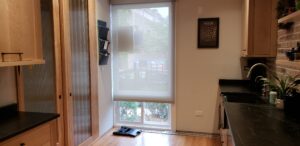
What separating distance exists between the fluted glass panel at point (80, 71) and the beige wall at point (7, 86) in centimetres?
91

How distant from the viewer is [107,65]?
4.17 meters

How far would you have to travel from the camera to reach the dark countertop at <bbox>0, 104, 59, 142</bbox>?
1.63 m

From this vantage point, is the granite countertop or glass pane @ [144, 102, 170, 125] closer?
the granite countertop

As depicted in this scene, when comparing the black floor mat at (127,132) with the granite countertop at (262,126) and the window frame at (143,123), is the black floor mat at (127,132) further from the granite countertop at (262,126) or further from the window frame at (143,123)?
the granite countertop at (262,126)

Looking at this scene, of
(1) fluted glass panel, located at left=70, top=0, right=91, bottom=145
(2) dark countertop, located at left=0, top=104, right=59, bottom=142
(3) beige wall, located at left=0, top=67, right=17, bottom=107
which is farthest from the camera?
(1) fluted glass panel, located at left=70, top=0, right=91, bottom=145

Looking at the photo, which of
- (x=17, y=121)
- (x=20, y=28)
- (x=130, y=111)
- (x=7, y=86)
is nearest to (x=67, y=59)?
(x=7, y=86)

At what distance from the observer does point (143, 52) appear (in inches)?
166

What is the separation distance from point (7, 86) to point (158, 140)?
2371 mm

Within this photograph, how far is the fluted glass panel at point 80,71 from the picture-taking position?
3143 mm

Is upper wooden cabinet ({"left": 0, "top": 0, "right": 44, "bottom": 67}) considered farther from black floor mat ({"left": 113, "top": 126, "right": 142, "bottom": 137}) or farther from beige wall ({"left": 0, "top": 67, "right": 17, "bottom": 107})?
black floor mat ({"left": 113, "top": 126, "right": 142, "bottom": 137})

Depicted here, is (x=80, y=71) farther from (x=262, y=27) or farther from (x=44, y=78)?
(x=262, y=27)

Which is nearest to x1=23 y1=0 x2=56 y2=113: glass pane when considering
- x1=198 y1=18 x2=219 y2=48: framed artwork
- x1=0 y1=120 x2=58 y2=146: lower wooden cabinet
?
x1=0 y1=120 x2=58 y2=146: lower wooden cabinet

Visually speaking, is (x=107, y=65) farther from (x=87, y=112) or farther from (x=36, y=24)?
(x=36, y=24)

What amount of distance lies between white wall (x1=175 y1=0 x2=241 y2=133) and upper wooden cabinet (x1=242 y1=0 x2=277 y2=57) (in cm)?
96
